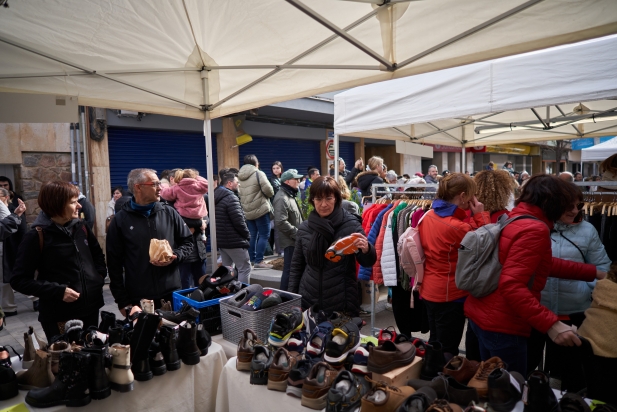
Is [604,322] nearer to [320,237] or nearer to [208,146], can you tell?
[320,237]

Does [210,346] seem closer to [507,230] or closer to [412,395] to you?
[412,395]

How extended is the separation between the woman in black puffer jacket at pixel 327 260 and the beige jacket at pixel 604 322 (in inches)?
51.2

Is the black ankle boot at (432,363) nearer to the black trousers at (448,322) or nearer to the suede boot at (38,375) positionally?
the black trousers at (448,322)

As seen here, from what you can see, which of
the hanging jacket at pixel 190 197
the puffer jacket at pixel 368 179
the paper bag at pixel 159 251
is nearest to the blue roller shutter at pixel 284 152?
the puffer jacket at pixel 368 179

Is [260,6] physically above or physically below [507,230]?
above

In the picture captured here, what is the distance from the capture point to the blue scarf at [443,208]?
2.90 metres

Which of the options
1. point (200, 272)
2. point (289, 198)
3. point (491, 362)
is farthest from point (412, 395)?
point (289, 198)

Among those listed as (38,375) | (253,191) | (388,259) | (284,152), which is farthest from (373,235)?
(284,152)

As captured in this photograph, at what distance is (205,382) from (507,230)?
2.00 metres

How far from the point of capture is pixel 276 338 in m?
2.31

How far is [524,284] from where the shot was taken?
2.12 metres

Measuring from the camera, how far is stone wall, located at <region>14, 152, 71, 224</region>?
7223mm

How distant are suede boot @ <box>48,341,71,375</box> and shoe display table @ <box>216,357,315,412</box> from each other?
859mm

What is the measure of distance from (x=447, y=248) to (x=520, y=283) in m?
0.83
